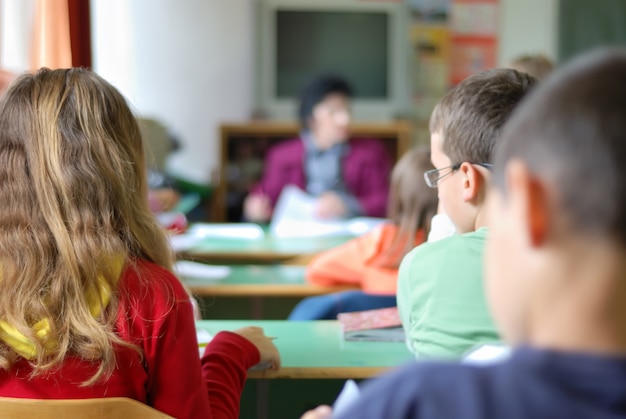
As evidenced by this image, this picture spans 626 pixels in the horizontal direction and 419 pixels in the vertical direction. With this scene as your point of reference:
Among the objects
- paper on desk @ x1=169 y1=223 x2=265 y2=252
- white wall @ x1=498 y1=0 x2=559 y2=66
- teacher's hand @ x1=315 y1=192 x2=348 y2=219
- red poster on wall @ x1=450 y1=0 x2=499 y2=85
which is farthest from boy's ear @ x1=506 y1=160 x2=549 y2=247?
white wall @ x1=498 y1=0 x2=559 y2=66

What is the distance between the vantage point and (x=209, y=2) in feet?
18.7

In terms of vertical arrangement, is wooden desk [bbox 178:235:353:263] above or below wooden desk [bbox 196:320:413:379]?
below

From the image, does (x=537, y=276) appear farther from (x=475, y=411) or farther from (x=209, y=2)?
(x=209, y=2)

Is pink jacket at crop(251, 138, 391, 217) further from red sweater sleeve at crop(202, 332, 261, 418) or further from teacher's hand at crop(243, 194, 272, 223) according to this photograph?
red sweater sleeve at crop(202, 332, 261, 418)

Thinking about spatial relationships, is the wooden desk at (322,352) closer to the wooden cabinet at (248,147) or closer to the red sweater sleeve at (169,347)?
the red sweater sleeve at (169,347)

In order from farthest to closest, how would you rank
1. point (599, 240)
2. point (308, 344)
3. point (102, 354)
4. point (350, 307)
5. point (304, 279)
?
point (304, 279) → point (350, 307) → point (308, 344) → point (102, 354) → point (599, 240)

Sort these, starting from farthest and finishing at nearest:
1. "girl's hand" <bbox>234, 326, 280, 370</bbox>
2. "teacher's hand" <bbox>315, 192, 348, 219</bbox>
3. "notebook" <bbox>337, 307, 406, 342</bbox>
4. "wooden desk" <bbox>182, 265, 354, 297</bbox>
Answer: "teacher's hand" <bbox>315, 192, 348, 219</bbox>
"wooden desk" <bbox>182, 265, 354, 297</bbox>
"notebook" <bbox>337, 307, 406, 342</bbox>
"girl's hand" <bbox>234, 326, 280, 370</bbox>

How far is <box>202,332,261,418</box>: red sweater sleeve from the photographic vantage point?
1492 mm

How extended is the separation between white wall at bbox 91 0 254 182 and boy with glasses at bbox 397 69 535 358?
13.9 feet

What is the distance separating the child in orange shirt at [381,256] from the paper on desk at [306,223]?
0.79m

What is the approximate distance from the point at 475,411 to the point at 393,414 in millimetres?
67

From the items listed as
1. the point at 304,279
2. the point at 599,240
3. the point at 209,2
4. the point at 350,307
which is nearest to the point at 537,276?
the point at 599,240

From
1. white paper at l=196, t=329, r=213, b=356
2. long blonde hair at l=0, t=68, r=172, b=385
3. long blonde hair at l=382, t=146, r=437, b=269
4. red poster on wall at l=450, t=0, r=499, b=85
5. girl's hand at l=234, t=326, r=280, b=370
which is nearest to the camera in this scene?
long blonde hair at l=0, t=68, r=172, b=385

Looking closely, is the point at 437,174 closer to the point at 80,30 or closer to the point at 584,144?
the point at 584,144
